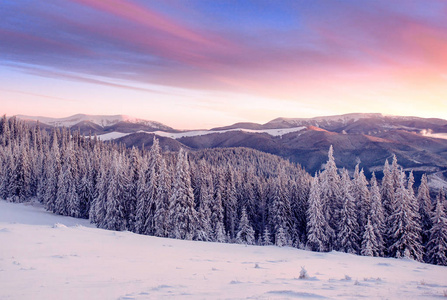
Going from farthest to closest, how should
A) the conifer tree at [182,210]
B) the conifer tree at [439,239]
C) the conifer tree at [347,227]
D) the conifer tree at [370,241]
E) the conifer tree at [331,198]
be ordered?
the conifer tree at [331,198]
the conifer tree at [182,210]
the conifer tree at [347,227]
the conifer tree at [439,239]
the conifer tree at [370,241]

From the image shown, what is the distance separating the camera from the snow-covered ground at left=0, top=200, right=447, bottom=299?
9125mm

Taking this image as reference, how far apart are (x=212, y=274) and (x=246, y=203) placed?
46.0 m

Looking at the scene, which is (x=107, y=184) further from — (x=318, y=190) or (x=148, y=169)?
(x=318, y=190)

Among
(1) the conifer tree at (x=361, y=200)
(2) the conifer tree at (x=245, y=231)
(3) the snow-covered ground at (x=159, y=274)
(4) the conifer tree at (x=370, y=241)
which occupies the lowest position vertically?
(2) the conifer tree at (x=245, y=231)

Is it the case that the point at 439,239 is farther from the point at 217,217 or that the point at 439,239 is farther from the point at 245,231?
the point at 217,217

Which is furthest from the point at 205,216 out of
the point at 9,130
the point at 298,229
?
the point at 9,130

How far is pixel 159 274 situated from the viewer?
12.2m

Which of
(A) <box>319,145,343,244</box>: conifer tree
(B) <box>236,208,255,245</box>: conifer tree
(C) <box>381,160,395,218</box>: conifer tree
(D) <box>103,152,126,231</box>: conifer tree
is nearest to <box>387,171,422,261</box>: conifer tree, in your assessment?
(C) <box>381,160,395,218</box>: conifer tree

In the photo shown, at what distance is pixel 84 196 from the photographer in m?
60.2

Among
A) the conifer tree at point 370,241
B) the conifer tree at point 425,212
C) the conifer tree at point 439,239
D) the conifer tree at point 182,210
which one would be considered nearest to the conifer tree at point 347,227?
the conifer tree at point 370,241

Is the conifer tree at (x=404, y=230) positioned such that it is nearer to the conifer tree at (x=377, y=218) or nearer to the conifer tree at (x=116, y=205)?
the conifer tree at (x=377, y=218)

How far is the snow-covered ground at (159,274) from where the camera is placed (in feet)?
29.9

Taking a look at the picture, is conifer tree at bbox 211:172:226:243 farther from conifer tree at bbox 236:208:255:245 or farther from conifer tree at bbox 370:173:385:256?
conifer tree at bbox 370:173:385:256

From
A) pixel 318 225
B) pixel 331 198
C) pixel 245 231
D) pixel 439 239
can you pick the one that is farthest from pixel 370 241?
pixel 245 231
